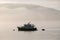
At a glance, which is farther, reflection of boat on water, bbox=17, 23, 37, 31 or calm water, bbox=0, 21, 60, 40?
reflection of boat on water, bbox=17, 23, 37, 31

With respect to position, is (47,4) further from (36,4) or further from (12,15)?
(12,15)

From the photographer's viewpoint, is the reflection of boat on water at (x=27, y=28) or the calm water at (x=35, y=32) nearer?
the calm water at (x=35, y=32)

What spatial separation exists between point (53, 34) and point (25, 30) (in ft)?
0.96

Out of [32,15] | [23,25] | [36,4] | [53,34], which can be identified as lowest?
[53,34]

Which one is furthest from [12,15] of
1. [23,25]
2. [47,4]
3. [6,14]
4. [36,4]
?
[47,4]

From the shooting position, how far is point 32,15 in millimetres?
1818

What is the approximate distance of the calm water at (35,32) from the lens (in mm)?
1536

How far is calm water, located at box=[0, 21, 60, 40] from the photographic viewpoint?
154cm

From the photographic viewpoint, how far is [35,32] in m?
1.63

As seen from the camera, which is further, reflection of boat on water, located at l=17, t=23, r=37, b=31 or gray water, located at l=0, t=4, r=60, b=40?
reflection of boat on water, located at l=17, t=23, r=37, b=31

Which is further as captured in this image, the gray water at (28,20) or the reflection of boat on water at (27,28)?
the reflection of boat on water at (27,28)

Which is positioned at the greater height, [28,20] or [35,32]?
[28,20]

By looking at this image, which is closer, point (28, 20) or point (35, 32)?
point (35, 32)

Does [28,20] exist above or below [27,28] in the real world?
above
